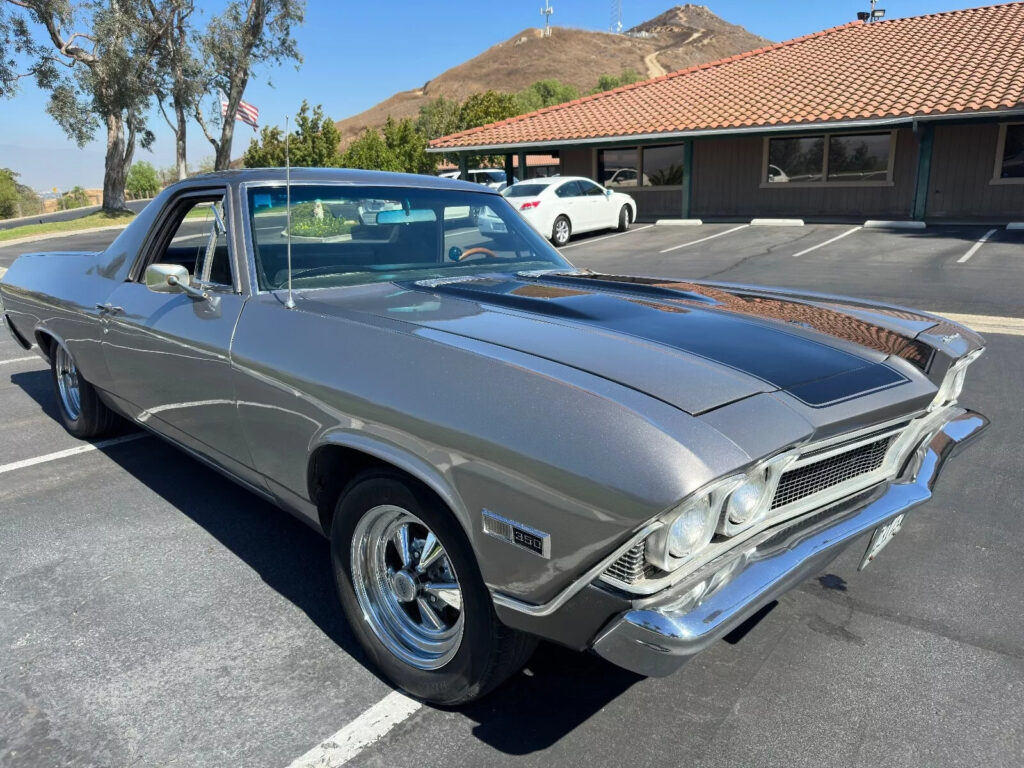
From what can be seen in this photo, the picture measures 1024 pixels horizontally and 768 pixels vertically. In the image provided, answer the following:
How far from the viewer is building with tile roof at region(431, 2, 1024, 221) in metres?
17.8

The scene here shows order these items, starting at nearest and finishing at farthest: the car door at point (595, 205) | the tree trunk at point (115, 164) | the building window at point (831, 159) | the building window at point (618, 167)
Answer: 1. the car door at point (595, 205)
2. the building window at point (831, 159)
3. the building window at point (618, 167)
4. the tree trunk at point (115, 164)

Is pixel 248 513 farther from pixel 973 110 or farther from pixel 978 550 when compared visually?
pixel 973 110

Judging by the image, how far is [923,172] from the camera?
18.0 m

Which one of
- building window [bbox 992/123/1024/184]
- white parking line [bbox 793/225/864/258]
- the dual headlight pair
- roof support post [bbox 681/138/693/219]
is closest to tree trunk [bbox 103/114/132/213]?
roof support post [bbox 681/138/693/219]

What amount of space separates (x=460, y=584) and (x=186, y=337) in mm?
1756

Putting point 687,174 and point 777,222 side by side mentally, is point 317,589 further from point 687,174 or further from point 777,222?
point 687,174

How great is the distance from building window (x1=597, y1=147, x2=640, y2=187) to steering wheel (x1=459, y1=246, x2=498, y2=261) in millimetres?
20376

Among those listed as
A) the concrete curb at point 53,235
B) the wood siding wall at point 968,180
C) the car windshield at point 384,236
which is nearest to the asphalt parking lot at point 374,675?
the car windshield at point 384,236

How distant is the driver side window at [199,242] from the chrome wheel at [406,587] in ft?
4.23

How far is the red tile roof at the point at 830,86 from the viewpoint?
17672 mm

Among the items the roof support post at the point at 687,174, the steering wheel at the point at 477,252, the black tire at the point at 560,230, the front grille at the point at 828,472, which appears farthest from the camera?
the roof support post at the point at 687,174

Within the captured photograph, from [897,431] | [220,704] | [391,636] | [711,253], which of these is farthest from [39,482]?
[711,253]

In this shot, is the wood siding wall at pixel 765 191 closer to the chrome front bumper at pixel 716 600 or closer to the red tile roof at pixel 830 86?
the red tile roof at pixel 830 86

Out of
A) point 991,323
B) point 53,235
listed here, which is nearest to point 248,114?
point 991,323
